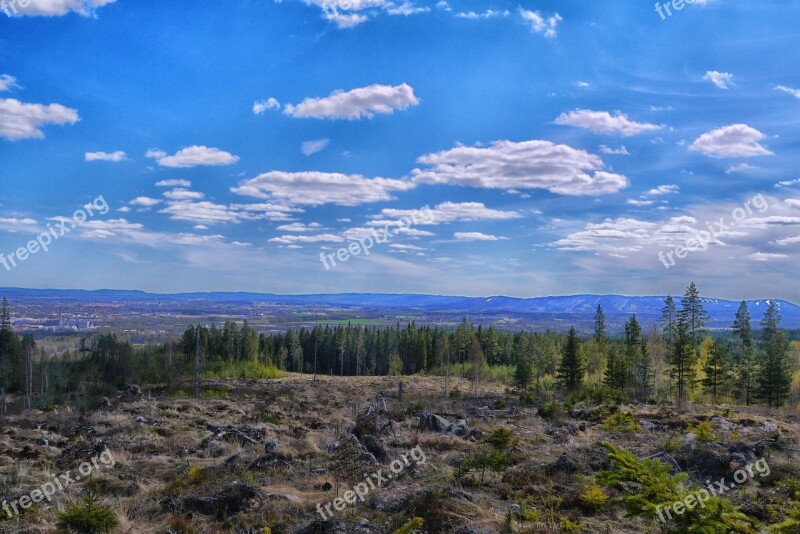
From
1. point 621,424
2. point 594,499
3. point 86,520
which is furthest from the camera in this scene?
point 621,424

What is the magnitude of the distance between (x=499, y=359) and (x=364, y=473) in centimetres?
8131

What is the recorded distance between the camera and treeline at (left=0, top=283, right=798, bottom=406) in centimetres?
4943

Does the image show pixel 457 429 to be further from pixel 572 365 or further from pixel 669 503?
pixel 572 365

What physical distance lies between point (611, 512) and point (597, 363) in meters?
64.2

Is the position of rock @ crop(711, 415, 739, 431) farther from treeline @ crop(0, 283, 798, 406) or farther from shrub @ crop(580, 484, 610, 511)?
shrub @ crop(580, 484, 610, 511)

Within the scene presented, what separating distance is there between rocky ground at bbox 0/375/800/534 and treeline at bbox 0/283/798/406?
2058 centimetres

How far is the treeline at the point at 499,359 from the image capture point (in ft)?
→ 162

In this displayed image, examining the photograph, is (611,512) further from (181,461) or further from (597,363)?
(597,363)

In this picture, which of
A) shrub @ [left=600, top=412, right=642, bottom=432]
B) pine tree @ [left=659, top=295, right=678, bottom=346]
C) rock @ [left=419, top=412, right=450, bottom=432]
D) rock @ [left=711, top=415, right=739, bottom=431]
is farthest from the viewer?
pine tree @ [left=659, top=295, right=678, bottom=346]

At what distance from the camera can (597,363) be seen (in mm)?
68312

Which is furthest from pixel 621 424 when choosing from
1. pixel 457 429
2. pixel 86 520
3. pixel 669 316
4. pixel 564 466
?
pixel 669 316

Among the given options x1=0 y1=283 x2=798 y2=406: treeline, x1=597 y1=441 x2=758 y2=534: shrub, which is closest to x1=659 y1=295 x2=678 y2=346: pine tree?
x1=0 y1=283 x2=798 y2=406: treeline

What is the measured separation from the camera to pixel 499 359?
90.4m

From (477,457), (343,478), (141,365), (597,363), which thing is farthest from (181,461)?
(141,365)
